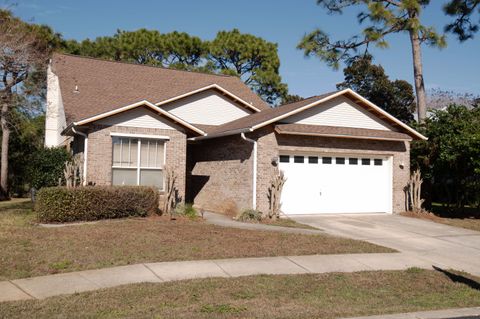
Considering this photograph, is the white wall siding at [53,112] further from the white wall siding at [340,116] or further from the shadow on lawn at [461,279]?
the shadow on lawn at [461,279]

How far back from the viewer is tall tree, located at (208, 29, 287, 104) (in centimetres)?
4075

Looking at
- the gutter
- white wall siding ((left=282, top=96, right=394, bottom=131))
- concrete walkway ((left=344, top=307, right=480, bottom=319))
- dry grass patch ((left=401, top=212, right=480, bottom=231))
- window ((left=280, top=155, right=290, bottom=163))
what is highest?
white wall siding ((left=282, top=96, right=394, bottom=131))

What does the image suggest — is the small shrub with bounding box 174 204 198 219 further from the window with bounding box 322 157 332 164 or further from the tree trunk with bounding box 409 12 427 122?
the tree trunk with bounding box 409 12 427 122

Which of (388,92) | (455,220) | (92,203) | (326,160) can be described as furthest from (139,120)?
(388,92)

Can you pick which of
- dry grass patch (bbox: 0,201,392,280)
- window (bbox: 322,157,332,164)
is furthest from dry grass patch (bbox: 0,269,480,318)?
window (bbox: 322,157,332,164)

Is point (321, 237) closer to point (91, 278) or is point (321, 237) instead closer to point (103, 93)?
point (91, 278)

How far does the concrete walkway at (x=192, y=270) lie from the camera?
7.95 m

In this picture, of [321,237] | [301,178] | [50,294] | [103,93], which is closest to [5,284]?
[50,294]

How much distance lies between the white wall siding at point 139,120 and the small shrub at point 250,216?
4.27 meters

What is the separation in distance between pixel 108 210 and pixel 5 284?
6.18 metres

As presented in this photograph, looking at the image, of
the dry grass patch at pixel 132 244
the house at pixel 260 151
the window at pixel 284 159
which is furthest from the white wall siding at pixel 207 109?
the dry grass patch at pixel 132 244

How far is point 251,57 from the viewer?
136ft

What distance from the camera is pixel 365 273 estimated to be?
9.66 metres

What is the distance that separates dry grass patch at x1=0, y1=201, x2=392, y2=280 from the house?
11.8ft
